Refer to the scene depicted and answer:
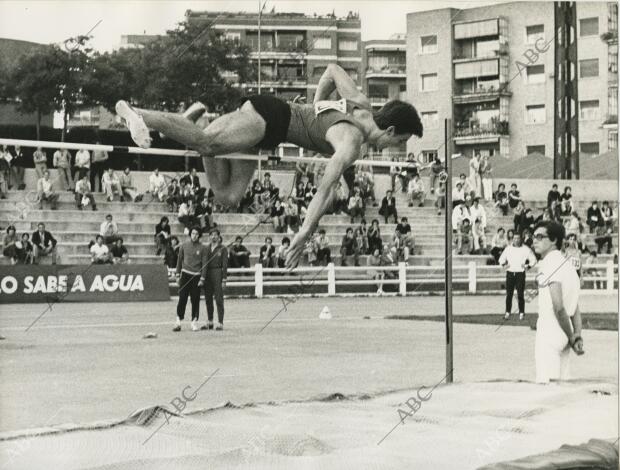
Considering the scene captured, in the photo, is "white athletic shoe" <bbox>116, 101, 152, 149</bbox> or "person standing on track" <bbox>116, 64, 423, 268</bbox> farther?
"person standing on track" <bbox>116, 64, 423, 268</bbox>

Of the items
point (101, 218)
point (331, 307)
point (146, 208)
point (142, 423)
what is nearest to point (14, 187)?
point (101, 218)

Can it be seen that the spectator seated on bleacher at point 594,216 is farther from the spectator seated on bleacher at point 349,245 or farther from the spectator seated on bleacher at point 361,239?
the spectator seated on bleacher at point 361,239

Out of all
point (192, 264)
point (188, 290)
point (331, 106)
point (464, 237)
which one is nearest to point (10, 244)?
point (188, 290)

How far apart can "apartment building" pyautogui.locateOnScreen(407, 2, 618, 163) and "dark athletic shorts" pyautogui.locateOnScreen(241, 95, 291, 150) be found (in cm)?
3965

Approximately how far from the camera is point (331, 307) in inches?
798

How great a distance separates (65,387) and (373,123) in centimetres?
545

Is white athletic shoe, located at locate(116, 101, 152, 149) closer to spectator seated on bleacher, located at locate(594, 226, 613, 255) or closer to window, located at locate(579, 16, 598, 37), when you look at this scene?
spectator seated on bleacher, located at locate(594, 226, 613, 255)

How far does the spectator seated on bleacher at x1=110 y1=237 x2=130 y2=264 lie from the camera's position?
683 inches

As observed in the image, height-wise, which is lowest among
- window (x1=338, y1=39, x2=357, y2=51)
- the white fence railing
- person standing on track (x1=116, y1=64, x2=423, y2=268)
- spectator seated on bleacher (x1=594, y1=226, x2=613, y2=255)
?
the white fence railing

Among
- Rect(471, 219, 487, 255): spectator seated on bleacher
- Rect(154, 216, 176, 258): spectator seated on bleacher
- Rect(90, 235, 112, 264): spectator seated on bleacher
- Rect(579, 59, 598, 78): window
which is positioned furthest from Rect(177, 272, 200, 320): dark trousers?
Rect(579, 59, 598, 78): window

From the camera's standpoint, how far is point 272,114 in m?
5.27

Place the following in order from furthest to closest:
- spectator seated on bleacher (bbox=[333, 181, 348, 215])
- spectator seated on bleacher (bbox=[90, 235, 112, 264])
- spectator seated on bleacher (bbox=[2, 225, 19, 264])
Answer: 1. spectator seated on bleacher (bbox=[2, 225, 19, 264])
2. spectator seated on bleacher (bbox=[90, 235, 112, 264])
3. spectator seated on bleacher (bbox=[333, 181, 348, 215])

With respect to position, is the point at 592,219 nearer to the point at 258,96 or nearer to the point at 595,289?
the point at 595,289

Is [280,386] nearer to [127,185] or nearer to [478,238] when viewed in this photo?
[127,185]
